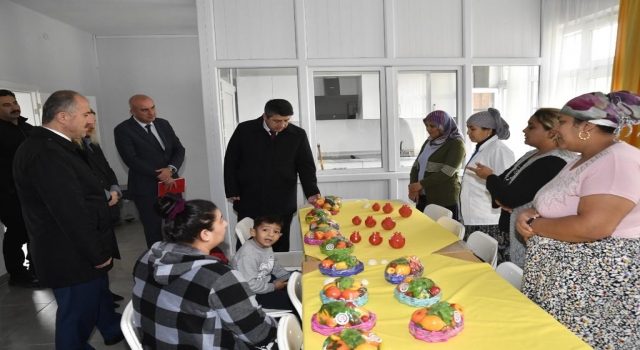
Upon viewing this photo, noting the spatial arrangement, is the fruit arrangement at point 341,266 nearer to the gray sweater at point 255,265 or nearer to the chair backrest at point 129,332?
the gray sweater at point 255,265

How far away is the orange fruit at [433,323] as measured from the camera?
125 centimetres

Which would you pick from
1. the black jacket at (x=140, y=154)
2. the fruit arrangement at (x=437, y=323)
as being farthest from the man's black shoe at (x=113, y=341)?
the fruit arrangement at (x=437, y=323)

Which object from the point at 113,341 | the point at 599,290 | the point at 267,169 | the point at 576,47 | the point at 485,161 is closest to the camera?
the point at 599,290

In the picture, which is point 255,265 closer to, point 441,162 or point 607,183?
point 607,183

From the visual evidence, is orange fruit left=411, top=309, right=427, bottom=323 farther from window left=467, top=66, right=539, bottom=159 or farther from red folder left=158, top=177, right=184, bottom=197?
window left=467, top=66, right=539, bottom=159

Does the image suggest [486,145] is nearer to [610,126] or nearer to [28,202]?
[610,126]

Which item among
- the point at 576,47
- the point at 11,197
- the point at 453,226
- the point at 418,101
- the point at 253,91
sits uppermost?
the point at 576,47

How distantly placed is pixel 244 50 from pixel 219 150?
44.4 inches

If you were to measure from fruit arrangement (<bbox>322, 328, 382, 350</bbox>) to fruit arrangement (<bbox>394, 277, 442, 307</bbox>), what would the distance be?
35 centimetres

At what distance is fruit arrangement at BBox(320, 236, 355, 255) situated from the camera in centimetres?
211

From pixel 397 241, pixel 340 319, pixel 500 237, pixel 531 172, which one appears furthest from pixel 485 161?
pixel 340 319

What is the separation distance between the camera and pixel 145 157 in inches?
133

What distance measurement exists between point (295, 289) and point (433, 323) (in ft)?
2.63

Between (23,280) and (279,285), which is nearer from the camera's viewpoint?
(279,285)
